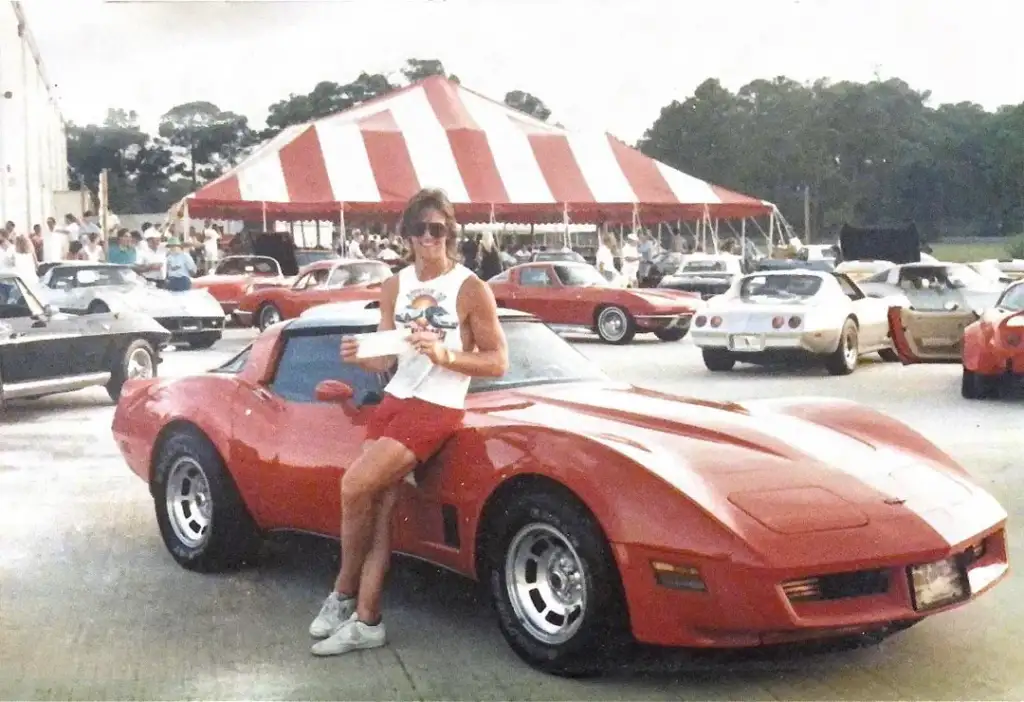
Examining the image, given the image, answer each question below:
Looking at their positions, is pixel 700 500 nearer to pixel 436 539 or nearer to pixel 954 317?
pixel 436 539

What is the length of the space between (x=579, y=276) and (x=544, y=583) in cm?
1623

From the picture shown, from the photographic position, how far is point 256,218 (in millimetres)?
29797

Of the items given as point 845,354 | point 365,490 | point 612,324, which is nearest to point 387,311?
point 365,490

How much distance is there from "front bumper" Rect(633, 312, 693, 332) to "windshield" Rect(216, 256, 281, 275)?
8.75 metres

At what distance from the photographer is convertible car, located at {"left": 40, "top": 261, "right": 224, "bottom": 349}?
1677cm

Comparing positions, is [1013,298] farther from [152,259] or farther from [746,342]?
[152,259]

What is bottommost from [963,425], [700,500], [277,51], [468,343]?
[963,425]

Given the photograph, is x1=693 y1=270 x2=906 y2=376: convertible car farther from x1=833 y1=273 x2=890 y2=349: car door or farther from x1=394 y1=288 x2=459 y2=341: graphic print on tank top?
x1=394 y1=288 x2=459 y2=341: graphic print on tank top

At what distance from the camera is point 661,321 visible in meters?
19.2

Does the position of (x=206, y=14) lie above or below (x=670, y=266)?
above

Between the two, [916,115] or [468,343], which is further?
[916,115]

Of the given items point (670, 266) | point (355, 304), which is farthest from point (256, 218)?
point (355, 304)

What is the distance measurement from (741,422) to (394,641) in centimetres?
143

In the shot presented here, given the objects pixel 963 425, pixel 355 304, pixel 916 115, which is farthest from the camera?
pixel 916 115
